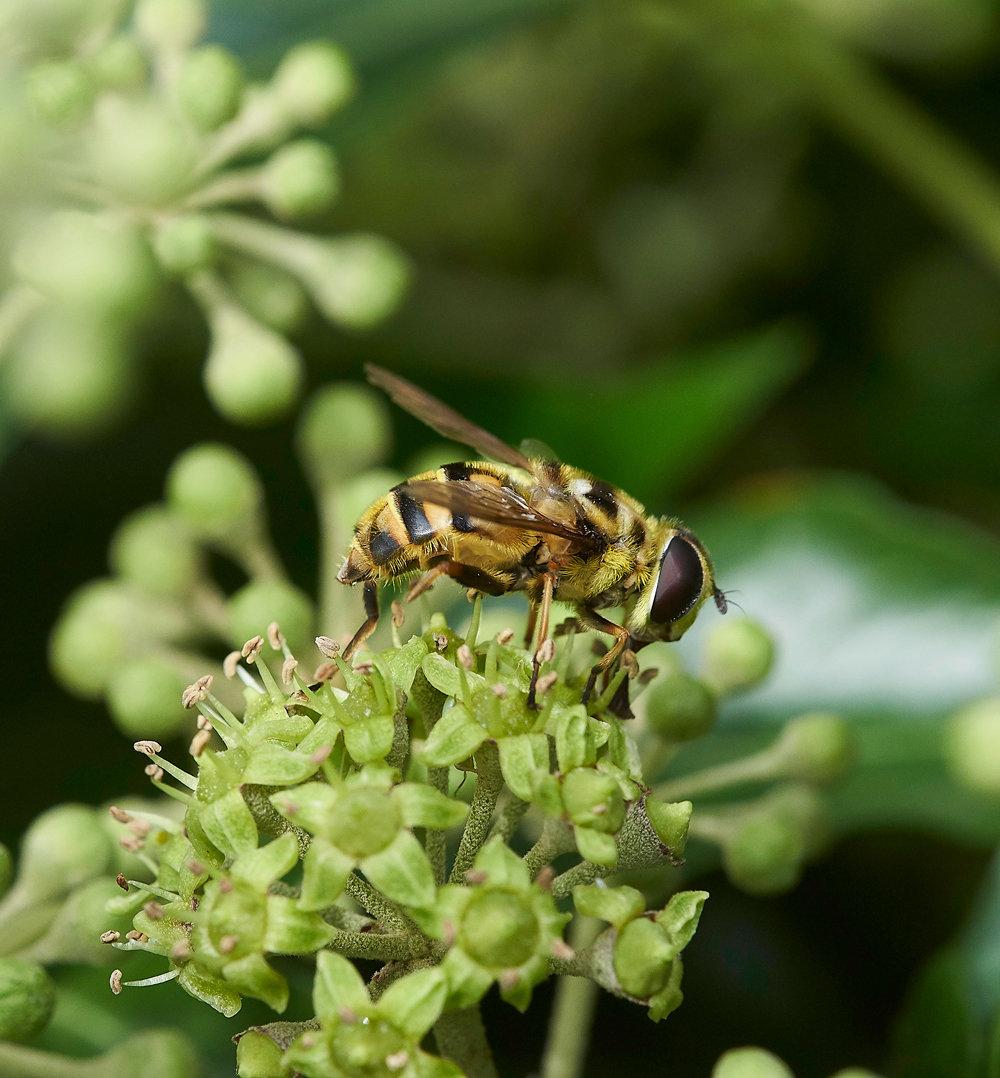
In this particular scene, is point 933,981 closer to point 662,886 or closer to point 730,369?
point 662,886

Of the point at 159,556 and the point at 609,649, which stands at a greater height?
the point at 609,649

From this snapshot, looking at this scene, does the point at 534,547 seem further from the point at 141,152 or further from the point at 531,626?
the point at 141,152

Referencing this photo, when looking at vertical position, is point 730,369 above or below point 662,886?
above

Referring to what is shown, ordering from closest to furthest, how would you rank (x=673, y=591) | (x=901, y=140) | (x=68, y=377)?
(x=673, y=591)
(x=68, y=377)
(x=901, y=140)

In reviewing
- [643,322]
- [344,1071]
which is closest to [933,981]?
[344,1071]

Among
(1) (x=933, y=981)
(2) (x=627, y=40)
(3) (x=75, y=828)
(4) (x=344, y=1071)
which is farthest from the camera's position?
(2) (x=627, y=40)

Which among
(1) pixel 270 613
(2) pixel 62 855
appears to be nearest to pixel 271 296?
(1) pixel 270 613
